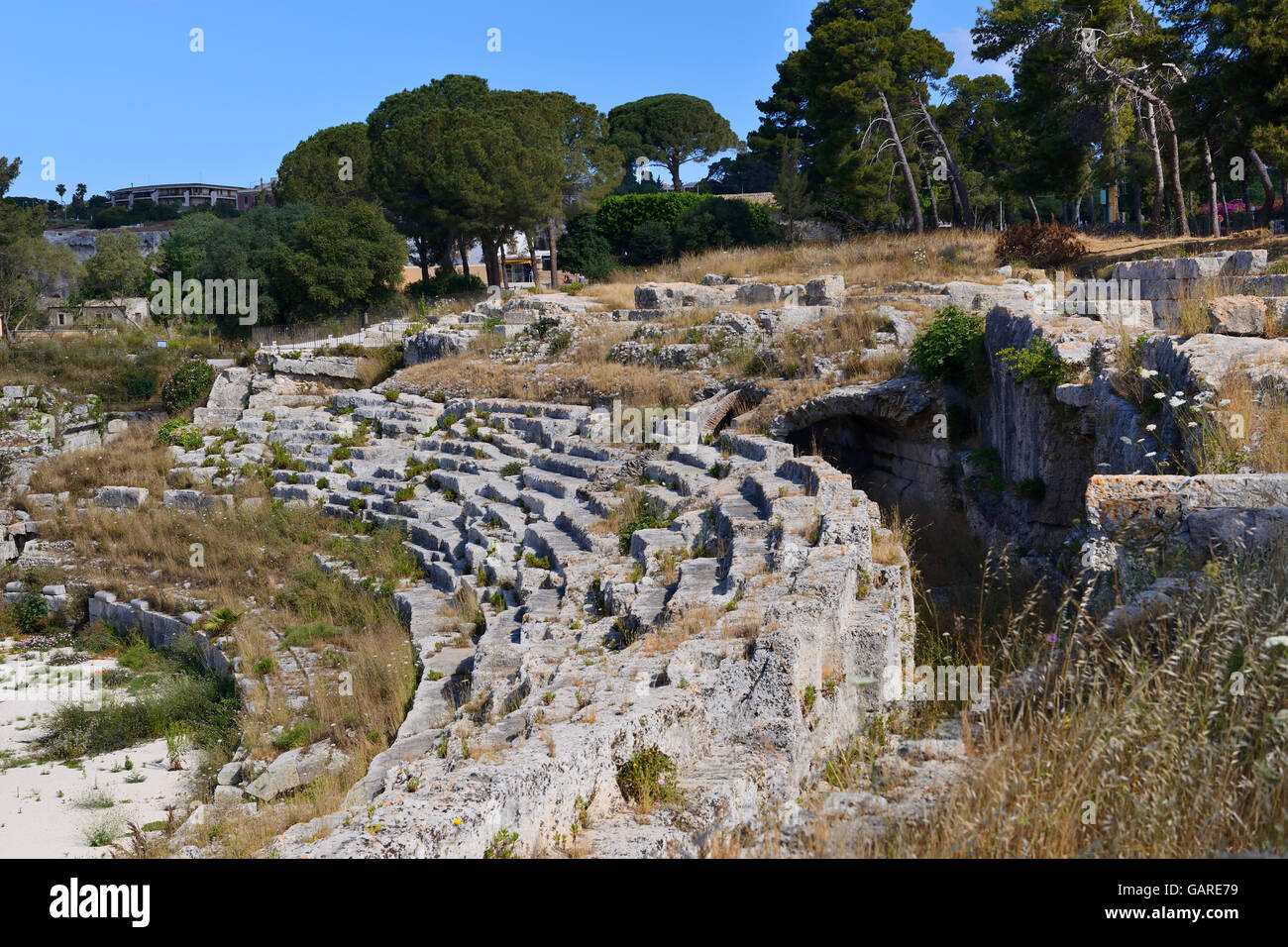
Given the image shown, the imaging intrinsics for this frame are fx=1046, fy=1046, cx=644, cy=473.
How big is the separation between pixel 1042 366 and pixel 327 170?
37.8m

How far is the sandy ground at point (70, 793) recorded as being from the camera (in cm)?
791

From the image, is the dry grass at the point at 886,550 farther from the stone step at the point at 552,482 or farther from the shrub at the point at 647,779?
the stone step at the point at 552,482

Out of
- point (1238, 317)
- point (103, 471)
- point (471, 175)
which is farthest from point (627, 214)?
point (1238, 317)

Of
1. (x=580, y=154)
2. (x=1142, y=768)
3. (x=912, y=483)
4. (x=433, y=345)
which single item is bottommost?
(x=1142, y=768)

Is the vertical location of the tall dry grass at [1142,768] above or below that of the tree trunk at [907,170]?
below

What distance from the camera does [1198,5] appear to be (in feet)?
73.1

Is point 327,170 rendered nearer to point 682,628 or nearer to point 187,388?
point 187,388

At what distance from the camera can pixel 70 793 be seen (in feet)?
29.3

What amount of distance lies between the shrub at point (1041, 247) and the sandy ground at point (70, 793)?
61.2 ft

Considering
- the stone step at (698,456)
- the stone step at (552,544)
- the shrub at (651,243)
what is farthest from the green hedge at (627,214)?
the stone step at (552,544)

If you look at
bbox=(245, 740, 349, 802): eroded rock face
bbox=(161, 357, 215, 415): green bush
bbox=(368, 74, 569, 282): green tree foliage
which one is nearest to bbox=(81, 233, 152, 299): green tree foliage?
bbox=(368, 74, 569, 282): green tree foliage

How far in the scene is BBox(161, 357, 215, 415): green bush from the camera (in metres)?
23.4

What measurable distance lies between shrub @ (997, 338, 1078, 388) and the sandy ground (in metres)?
8.88

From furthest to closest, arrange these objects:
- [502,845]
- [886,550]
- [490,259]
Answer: [490,259] → [886,550] → [502,845]
